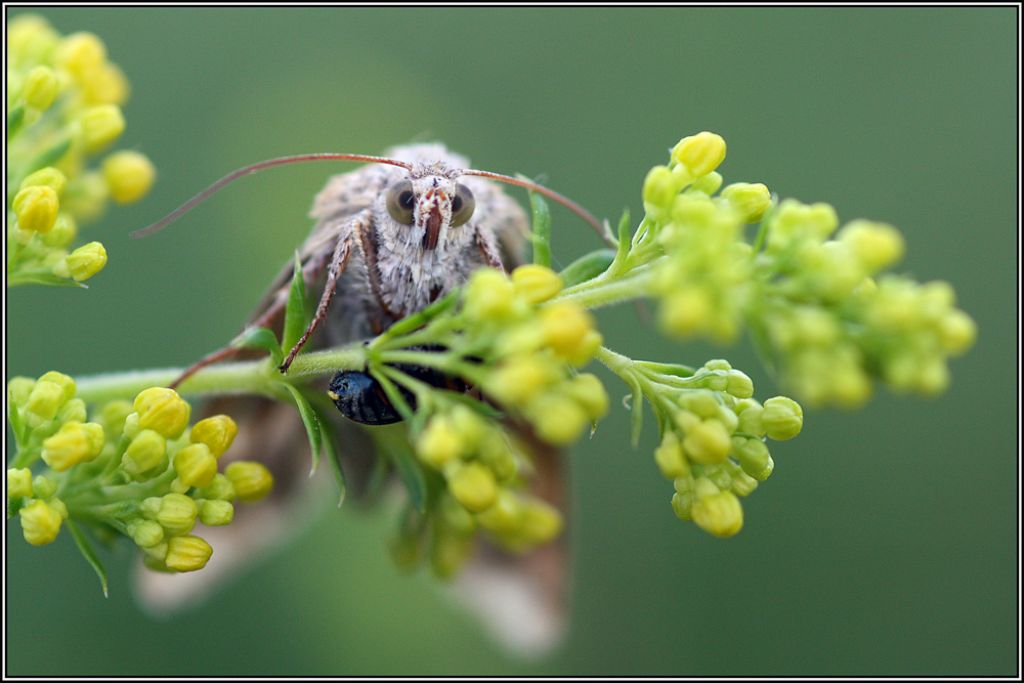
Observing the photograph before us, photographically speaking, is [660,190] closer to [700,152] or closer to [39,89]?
[700,152]

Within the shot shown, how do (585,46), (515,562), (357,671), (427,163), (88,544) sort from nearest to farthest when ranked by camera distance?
(88,544) < (427,163) < (515,562) < (357,671) < (585,46)

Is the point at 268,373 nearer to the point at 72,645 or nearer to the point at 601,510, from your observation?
the point at 72,645

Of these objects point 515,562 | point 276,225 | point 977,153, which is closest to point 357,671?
point 515,562

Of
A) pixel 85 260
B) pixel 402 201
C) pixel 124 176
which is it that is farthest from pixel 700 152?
pixel 124 176

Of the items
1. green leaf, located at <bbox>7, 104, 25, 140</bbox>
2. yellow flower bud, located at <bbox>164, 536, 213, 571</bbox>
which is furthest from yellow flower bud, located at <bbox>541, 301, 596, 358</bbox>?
green leaf, located at <bbox>7, 104, 25, 140</bbox>

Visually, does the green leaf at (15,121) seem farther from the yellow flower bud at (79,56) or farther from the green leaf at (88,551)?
the green leaf at (88,551)

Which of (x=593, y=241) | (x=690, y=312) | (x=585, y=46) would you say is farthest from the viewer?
(x=585, y=46)

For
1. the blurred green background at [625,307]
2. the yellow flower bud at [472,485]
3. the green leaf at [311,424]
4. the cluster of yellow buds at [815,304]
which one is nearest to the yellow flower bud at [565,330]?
the cluster of yellow buds at [815,304]

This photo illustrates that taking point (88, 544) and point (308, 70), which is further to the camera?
point (308, 70)
